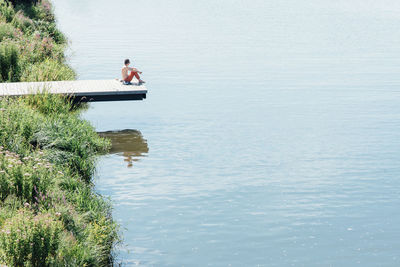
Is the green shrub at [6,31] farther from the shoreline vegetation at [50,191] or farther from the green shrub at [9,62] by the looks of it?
the shoreline vegetation at [50,191]

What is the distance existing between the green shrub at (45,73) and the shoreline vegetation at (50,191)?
3.50m

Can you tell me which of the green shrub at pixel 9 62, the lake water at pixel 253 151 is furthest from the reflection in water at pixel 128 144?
the green shrub at pixel 9 62

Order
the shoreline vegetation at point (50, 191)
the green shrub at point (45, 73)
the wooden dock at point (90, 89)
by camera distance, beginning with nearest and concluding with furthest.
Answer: the shoreline vegetation at point (50, 191) → the wooden dock at point (90, 89) → the green shrub at point (45, 73)

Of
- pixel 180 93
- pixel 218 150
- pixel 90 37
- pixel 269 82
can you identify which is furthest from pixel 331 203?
pixel 90 37

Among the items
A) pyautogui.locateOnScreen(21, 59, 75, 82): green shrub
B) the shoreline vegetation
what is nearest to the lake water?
the shoreline vegetation

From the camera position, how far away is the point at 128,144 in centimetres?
1947

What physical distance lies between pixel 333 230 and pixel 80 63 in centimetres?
2374

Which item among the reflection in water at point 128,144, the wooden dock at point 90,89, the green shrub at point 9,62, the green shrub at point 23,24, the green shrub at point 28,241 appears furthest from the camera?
the green shrub at point 23,24

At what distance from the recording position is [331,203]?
564 inches

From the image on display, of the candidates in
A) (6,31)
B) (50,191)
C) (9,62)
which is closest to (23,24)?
(6,31)

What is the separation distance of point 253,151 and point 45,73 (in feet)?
27.9

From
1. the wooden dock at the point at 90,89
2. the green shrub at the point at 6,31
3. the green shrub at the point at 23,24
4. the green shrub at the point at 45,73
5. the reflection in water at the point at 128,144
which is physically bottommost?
the reflection in water at the point at 128,144

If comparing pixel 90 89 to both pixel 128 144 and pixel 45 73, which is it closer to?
pixel 45 73

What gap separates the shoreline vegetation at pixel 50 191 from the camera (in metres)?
8.77
